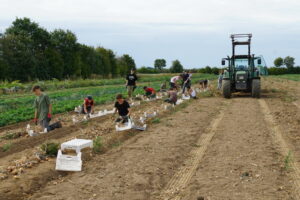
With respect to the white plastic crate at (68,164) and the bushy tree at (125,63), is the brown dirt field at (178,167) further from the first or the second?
the bushy tree at (125,63)

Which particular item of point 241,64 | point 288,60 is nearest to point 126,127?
point 241,64

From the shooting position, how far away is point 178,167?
650 centimetres

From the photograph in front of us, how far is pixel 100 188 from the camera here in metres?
5.38

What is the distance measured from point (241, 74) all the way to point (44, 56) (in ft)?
94.4

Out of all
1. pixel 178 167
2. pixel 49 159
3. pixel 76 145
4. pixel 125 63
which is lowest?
pixel 178 167

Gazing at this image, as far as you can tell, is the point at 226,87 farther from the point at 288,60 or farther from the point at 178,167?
the point at 288,60

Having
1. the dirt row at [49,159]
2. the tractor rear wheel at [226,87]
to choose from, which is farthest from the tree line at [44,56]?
the dirt row at [49,159]

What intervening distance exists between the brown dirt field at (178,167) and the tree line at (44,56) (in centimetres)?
2766

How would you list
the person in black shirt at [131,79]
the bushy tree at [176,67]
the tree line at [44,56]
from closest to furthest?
the person in black shirt at [131,79] < the tree line at [44,56] < the bushy tree at [176,67]

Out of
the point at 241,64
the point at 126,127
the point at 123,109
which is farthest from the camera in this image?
the point at 241,64

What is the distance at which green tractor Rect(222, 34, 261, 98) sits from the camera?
57.5 ft

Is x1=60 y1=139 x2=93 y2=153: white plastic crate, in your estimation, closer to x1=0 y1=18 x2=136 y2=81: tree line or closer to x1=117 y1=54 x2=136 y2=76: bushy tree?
x1=0 y1=18 x2=136 y2=81: tree line

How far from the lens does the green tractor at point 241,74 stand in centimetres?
1752

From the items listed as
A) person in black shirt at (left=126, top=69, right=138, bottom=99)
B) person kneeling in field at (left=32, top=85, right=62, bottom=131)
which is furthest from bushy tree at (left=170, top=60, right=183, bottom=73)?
person kneeling in field at (left=32, top=85, right=62, bottom=131)
